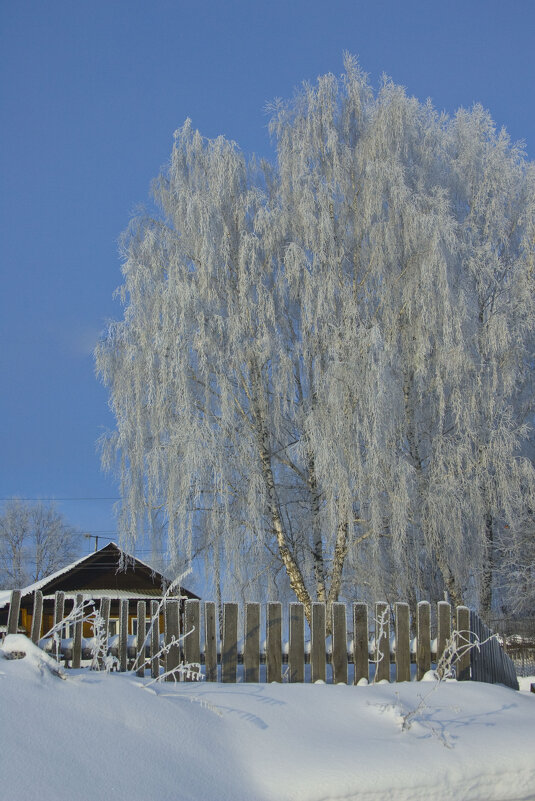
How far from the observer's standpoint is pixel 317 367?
14.9 meters

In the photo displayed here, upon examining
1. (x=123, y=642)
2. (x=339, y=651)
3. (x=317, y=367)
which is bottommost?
(x=339, y=651)

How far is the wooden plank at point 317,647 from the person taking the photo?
6777 millimetres

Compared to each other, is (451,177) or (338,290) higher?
(451,177)

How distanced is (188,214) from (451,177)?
7796 millimetres

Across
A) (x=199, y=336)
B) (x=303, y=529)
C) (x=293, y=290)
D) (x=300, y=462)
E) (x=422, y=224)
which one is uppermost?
(x=422, y=224)

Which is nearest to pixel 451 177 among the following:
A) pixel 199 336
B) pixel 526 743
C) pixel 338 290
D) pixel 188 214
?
pixel 338 290

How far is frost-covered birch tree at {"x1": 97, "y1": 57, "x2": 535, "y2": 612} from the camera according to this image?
13.9m

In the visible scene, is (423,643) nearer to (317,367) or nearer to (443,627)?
(443,627)

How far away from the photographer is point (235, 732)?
4703mm

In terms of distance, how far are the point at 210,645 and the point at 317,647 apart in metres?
1.04

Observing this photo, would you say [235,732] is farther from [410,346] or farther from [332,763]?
[410,346]

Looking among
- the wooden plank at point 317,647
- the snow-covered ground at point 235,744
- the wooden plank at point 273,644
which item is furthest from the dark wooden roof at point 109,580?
the snow-covered ground at point 235,744

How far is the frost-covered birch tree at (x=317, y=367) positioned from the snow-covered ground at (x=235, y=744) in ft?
26.3

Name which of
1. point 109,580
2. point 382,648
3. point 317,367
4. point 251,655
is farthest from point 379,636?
point 109,580
